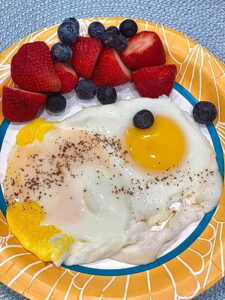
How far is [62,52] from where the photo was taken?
2.33m

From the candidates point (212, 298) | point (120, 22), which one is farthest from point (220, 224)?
point (120, 22)

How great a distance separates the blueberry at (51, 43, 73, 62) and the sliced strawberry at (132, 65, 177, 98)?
1.20 ft

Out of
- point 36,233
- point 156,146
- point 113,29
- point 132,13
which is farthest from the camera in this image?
point 132,13

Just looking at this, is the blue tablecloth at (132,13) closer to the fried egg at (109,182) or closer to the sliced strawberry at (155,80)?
the sliced strawberry at (155,80)

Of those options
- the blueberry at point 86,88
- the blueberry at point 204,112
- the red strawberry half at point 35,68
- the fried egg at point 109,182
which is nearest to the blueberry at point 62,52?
the red strawberry half at point 35,68

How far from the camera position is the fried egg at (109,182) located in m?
2.20

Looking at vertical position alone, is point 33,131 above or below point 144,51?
below

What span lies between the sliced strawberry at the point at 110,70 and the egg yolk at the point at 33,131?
14.6 inches

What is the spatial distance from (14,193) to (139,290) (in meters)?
0.80

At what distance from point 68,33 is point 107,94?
38cm

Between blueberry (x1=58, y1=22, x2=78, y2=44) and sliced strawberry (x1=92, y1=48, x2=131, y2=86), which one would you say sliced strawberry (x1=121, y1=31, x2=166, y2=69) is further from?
blueberry (x1=58, y1=22, x2=78, y2=44)

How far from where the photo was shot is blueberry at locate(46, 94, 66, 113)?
2.39m

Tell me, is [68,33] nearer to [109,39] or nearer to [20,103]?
[109,39]

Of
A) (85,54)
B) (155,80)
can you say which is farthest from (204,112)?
(85,54)
